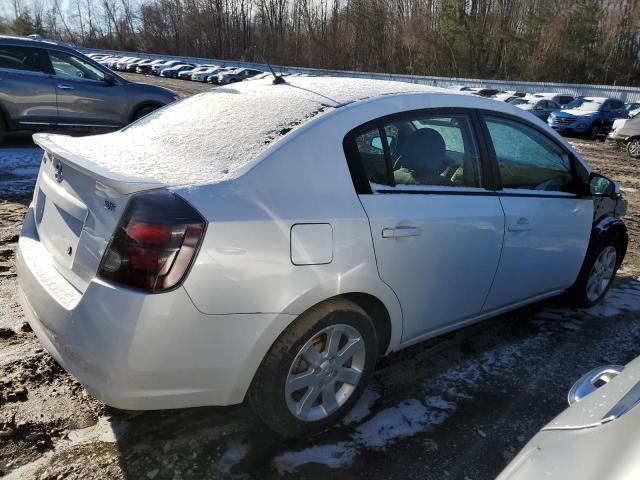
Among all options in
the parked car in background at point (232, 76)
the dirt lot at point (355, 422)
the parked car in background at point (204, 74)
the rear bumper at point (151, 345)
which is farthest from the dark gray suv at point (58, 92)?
the parked car in background at point (204, 74)

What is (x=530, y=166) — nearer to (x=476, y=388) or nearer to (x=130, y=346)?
(x=476, y=388)

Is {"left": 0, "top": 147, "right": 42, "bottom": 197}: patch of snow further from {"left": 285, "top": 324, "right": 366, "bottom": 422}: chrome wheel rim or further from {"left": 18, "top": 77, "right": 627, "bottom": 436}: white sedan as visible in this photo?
{"left": 285, "top": 324, "right": 366, "bottom": 422}: chrome wheel rim

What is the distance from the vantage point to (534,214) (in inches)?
131

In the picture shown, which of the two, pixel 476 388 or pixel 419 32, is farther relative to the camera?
pixel 419 32

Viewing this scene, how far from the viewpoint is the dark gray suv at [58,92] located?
8.47 metres

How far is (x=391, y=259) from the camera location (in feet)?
8.32

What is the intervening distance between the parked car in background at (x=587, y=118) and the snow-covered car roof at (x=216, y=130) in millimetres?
19832

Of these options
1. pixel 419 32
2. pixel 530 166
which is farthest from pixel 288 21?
pixel 530 166

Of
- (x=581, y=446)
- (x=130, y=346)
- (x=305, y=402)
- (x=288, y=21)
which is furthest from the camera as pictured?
(x=288, y=21)

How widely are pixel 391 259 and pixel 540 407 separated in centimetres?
129

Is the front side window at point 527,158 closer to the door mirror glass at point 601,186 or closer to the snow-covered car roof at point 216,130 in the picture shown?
the door mirror glass at point 601,186

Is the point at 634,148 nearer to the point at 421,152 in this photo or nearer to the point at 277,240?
Answer: the point at 421,152

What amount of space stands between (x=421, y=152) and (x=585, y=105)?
21.6 metres

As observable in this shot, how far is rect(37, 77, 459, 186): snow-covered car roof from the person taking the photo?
229 centimetres
